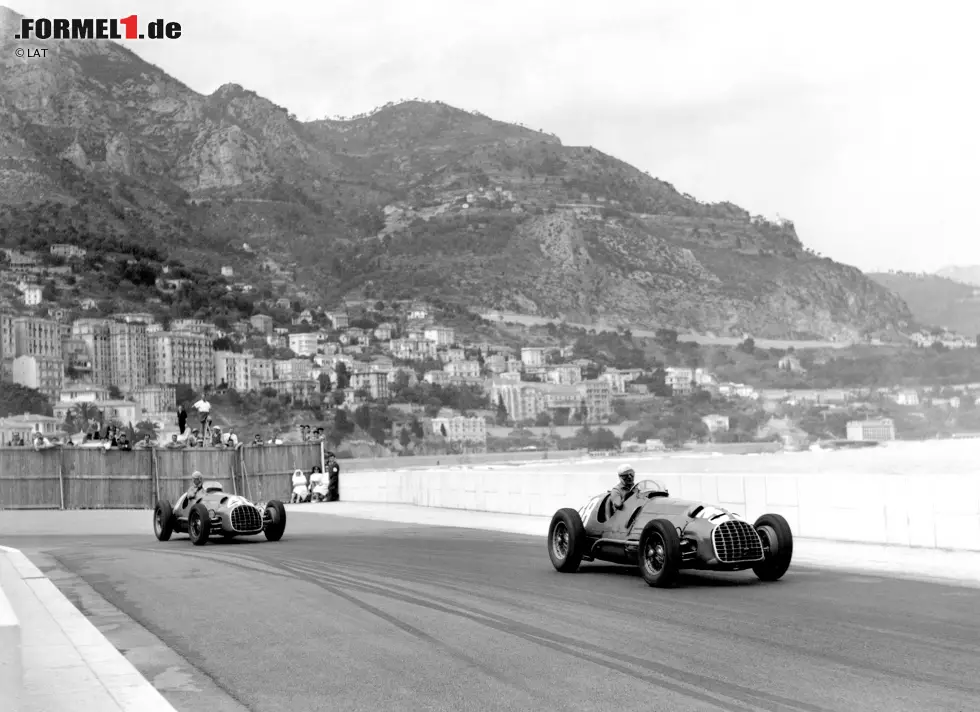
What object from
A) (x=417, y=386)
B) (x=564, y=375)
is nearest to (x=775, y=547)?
(x=417, y=386)

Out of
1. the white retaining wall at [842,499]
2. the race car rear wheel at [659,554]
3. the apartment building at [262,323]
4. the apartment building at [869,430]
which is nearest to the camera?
the race car rear wheel at [659,554]

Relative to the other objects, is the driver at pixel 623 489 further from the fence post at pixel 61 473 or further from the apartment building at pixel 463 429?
the apartment building at pixel 463 429

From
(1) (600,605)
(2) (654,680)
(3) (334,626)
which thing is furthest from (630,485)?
(2) (654,680)

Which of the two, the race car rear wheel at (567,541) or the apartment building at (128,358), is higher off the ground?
the apartment building at (128,358)

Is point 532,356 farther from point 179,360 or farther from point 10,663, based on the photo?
point 10,663

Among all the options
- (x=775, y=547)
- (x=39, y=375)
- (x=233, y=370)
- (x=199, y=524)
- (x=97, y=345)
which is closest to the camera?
(x=775, y=547)

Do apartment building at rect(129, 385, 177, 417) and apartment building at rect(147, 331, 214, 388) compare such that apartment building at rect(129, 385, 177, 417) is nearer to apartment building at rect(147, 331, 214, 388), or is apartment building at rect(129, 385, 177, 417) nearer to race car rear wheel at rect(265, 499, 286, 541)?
apartment building at rect(147, 331, 214, 388)

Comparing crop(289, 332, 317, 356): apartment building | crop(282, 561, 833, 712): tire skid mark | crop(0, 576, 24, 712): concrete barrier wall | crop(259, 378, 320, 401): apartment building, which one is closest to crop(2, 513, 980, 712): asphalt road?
crop(282, 561, 833, 712): tire skid mark

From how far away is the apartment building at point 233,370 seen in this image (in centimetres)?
14436

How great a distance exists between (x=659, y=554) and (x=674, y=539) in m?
0.45

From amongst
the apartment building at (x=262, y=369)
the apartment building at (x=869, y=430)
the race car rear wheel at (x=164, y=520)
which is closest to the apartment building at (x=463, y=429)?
the apartment building at (x=262, y=369)

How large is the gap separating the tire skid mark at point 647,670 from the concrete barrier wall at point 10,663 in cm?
316

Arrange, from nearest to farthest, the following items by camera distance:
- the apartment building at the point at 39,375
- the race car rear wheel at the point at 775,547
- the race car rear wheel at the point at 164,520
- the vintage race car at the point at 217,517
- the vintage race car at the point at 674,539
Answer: the vintage race car at the point at 674,539
the race car rear wheel at the point at 775,547
the vintage race car at the point at 217,517
the race car rear wheel at the point at 164,520
the apartment building at the point at 39,375

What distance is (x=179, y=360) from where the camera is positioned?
14288cm
